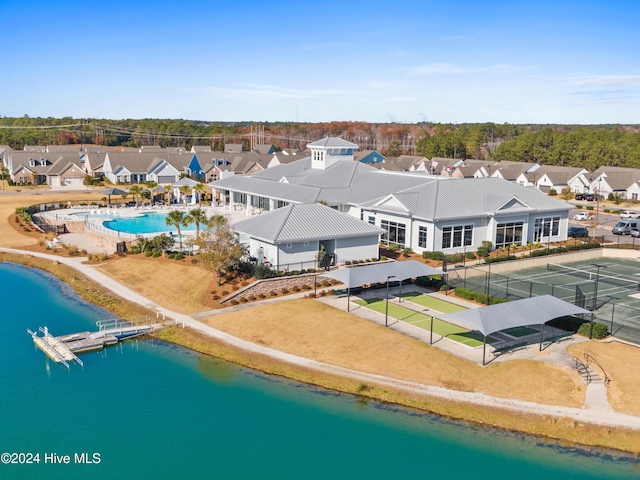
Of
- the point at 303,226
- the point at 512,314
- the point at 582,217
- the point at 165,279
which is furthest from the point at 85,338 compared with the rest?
the point at 582,217

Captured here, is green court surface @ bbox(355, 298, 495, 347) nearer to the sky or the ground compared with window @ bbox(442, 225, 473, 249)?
nearer to the ground

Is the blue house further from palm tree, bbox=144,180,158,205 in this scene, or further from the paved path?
the paved path

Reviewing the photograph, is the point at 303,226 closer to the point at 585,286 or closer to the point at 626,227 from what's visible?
the point at 585,286

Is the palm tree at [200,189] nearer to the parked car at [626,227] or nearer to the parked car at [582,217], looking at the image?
the parked car at [582,217]

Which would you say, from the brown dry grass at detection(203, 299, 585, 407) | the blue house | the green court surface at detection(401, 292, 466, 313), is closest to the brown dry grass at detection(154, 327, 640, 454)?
the brown dry grass at detection(203, 299, 585, 407)

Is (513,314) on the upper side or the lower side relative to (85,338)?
upper

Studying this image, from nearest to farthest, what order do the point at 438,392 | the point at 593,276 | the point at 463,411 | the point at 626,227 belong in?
the point at 463,411 → the point at 438,392 → the point at 593,276 → the point at 626,227
